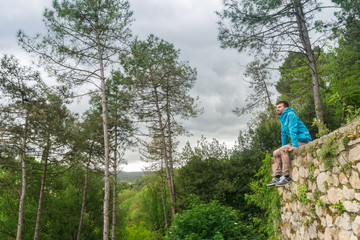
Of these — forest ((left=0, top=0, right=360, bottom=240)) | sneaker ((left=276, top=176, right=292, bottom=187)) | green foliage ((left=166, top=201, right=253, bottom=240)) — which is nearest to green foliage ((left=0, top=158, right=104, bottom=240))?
forest ((left=0, top=0, right=360, bottom=240))

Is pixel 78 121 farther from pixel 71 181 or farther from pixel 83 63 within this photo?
pixel 71 181

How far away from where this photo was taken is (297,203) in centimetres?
458

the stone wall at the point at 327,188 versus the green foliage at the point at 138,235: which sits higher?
the stone wall at the point at 327,188

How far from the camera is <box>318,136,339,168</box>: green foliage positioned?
324 cm

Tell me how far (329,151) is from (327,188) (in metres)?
0.55

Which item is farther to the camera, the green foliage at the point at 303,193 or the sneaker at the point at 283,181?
the sneaker at the point at 283,181

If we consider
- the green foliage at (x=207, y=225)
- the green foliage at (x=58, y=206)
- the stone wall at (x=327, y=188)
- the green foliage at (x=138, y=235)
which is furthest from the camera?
the green foliage at (x=138, y=235)

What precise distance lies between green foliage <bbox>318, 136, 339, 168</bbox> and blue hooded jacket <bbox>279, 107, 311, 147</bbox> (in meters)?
0.84

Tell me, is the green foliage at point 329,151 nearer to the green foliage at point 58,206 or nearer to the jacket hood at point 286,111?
the jacket hood at point 286,111

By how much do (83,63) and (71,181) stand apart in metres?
12.1

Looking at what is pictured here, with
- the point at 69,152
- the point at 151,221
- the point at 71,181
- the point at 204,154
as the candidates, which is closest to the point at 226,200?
the point at 204,154

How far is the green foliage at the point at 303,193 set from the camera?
13.6ft

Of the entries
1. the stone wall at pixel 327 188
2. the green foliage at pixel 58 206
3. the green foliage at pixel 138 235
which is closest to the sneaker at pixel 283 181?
the stone wall at pixel 327 188

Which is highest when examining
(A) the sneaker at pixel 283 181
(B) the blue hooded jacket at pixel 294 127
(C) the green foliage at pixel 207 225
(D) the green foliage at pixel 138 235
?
(B) the blue hooded jacket at pixel 294 127
